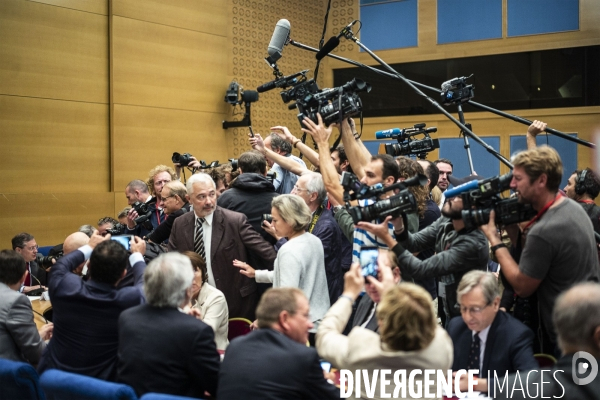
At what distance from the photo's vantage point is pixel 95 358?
9.65 ft

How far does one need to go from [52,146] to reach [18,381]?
4792 mm

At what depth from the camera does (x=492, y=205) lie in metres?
2.90

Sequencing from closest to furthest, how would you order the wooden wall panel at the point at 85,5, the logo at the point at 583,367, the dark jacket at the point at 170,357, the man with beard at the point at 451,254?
the logo at the point at 583,367 → the dark jacket at the point at 170,357 → the man with beard at the point at 451,254 → the wooden wall panel at the point at 85,5

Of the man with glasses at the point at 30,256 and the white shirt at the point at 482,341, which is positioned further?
the man with glasses at the point at 30,256

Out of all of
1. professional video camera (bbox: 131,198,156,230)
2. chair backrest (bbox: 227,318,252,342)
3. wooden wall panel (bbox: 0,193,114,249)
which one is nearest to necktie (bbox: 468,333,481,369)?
chair backrest (bbox: 227,318,252,342)

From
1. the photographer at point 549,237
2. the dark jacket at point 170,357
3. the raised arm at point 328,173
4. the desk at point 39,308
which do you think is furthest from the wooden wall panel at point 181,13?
the photographer at point 549,237

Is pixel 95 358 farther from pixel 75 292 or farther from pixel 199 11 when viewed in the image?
pixel 199 11

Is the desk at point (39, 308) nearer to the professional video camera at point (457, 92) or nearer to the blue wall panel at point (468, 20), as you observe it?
the professional video camera at point (457, 92)

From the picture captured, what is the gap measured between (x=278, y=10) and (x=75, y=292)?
7.22m

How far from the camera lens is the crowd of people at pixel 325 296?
2.22m

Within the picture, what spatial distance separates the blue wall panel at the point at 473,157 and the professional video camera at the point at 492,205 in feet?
19.8

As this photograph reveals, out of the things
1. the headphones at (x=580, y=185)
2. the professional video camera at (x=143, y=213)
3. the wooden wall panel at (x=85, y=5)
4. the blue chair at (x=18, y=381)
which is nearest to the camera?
the blue chair at (x=18, y=381)

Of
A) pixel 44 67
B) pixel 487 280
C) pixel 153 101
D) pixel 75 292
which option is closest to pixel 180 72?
pixel 153 101

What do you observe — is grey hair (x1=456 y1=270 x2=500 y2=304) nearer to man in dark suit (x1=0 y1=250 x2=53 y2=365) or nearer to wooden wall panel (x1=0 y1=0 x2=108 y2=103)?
man in dark suit (x1=0 y1=250 x2=53 y2=365)
